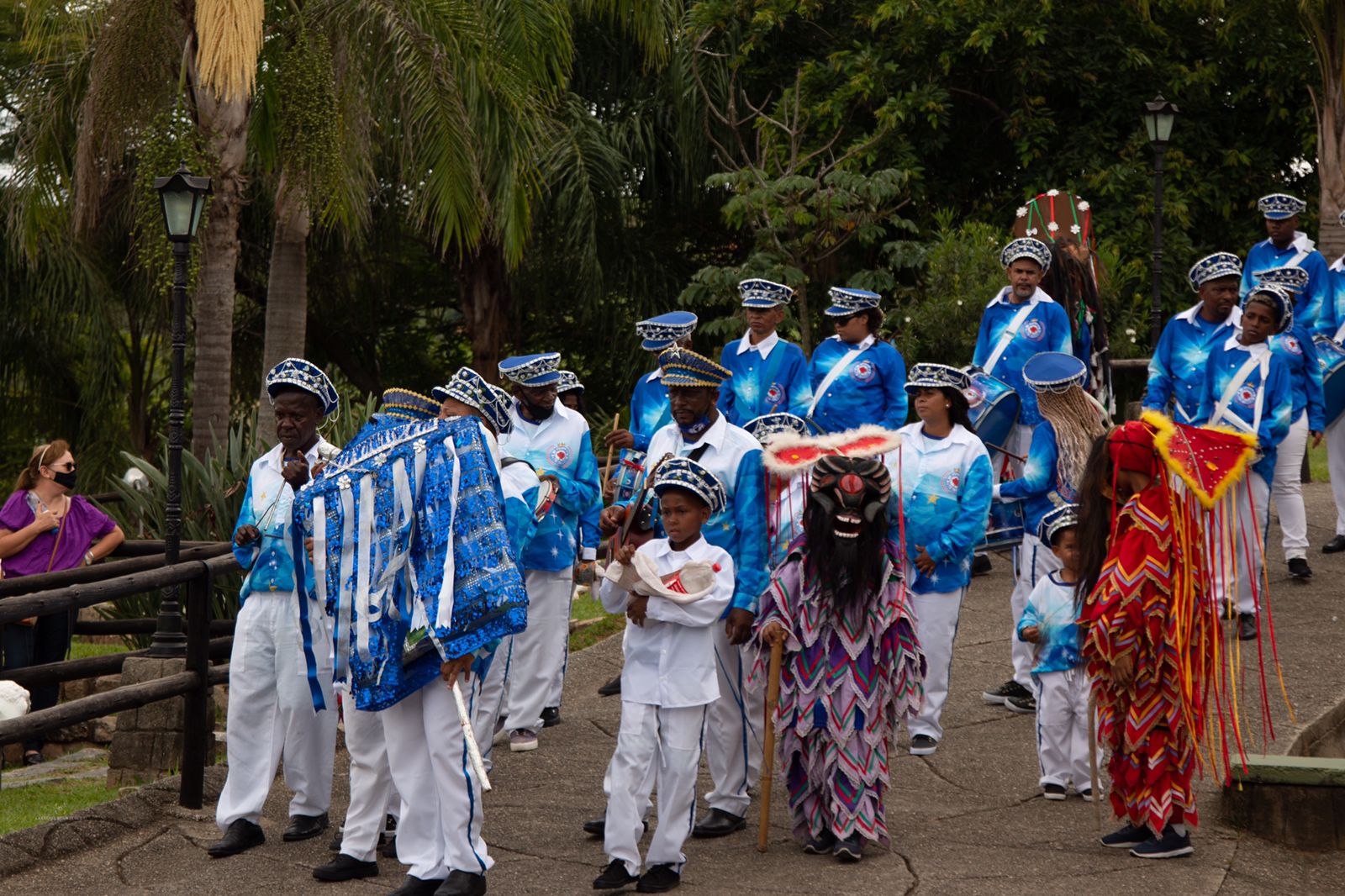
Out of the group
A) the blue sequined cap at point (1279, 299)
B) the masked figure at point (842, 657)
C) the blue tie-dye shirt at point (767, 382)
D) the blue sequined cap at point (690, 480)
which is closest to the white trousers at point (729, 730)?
the masked figure at point (842, 657)

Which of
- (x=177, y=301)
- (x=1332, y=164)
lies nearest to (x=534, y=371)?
(x=177, y=301)

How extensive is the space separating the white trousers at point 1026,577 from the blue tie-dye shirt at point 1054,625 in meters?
0.93

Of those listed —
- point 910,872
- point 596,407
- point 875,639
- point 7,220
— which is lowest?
point 910,872

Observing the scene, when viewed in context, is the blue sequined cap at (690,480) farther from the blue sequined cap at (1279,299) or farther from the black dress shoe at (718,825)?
the blue sequined cap at (1279,299)

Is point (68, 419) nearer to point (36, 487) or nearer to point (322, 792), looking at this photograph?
point (36, 487)

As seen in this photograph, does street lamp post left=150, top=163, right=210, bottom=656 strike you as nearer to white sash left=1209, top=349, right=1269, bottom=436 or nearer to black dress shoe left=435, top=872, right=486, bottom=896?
black dress shoe left=435, top=872, right=486, bottom=896

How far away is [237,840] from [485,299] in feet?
45.0

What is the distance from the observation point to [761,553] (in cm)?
655

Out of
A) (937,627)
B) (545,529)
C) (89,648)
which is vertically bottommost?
(89,648)

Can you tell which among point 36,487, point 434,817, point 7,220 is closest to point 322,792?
point 434,817

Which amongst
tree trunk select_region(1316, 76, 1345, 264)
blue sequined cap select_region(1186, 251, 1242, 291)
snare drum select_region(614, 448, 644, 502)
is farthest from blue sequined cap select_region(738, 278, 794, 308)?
tree trunk select_region(1316, 76, 1345, 264)

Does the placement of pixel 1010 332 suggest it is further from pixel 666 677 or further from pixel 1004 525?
pixel 666 677

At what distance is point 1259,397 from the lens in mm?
9672

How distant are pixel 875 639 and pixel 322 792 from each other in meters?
2.29
